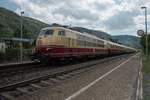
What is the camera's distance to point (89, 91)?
12.0 meters

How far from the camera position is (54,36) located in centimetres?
2380

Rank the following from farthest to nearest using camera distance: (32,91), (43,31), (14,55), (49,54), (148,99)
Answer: (14,55), (43,31), (49,54), (32,91), (148,99)

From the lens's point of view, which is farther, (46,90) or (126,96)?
(46,90)

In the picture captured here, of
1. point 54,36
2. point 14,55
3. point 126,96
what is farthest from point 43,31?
point 14,55

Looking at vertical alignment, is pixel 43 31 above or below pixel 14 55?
above

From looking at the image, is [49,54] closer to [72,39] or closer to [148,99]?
[72,39]

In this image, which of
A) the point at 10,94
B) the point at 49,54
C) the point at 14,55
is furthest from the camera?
the point at 14,55

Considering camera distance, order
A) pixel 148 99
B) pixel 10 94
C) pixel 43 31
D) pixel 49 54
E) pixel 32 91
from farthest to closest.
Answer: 1. pixel 43 31
2. pixel 49 54
3. pixel 32 91
4. pixel 10 94
5. pixel 148 99

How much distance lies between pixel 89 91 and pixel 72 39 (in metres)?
14.6

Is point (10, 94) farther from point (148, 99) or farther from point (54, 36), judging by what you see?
point (54, 36)

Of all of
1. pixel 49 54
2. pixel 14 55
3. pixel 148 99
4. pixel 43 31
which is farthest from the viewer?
pixel 14 55

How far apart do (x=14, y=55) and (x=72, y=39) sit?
58.4 ft

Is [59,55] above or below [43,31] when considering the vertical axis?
below

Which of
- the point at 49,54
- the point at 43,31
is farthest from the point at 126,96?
the point at 43,31
